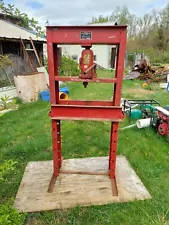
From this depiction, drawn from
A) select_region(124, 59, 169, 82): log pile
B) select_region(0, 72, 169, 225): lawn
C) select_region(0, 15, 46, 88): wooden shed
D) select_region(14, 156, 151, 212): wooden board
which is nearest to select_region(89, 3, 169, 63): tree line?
select_region(124, 59, 169, 82): log pile

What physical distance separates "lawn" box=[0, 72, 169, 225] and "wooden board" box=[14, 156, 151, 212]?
0.09 m

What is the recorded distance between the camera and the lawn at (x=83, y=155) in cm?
203

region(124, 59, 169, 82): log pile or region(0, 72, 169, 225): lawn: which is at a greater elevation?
region(124, 59, 169, 82): log pile

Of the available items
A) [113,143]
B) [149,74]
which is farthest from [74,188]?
[149,74]

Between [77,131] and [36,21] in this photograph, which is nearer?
[36,21]

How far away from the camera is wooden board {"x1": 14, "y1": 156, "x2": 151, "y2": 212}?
222cm

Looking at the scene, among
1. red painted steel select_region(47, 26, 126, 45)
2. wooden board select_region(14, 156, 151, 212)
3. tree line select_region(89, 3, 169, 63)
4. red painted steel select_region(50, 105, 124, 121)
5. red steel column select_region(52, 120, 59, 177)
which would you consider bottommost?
wooden board select_region(14, 156, 151, 212)

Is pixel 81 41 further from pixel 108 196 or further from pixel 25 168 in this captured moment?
pixel 25 168

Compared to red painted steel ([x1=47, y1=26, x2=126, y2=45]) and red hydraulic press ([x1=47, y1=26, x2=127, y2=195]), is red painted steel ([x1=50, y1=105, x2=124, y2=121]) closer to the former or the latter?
red hydraulic press ([x1=47, y1=26, x2=127, y2=195])

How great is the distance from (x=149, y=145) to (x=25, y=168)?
2.06 metres

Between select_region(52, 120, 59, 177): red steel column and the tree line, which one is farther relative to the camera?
the tree line

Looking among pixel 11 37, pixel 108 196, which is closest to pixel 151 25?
pixel 11 37

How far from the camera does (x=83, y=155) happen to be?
324 cm

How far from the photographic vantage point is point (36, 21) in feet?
6.68
